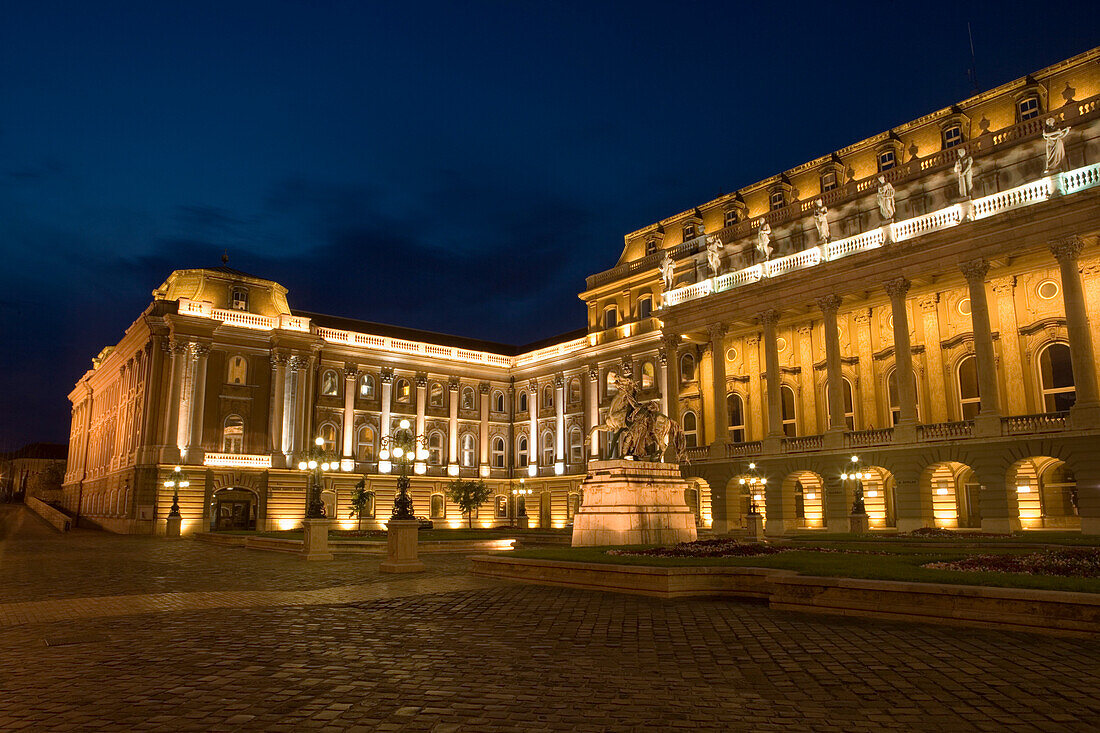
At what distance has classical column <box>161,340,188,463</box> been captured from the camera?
49.1m

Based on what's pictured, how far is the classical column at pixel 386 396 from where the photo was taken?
6006cm

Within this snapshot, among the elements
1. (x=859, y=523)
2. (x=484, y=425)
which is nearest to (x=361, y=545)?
(x=859, y=523)

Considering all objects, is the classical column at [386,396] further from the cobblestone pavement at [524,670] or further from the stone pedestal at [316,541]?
the cobblestone pavement at [524,670]

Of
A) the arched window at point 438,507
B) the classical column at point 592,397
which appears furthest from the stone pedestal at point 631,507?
the arched window at point 438,507

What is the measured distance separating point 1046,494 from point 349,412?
46.3m

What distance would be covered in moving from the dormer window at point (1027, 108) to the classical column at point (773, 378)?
15.8 metres

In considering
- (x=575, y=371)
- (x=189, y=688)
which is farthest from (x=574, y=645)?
(x=575, y=371)

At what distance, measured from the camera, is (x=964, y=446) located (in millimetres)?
34031

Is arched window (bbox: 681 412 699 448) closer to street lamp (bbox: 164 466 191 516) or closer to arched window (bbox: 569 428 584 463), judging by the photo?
arched window (bbox: 569 428 584 463)

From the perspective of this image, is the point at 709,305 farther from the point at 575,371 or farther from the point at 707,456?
the point at 575,371

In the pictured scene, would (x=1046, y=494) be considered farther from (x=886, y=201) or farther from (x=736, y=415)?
(x=736, y=415)

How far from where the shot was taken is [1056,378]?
3556cm

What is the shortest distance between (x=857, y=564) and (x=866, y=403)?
30.4 m

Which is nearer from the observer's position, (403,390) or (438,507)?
(438,507)
